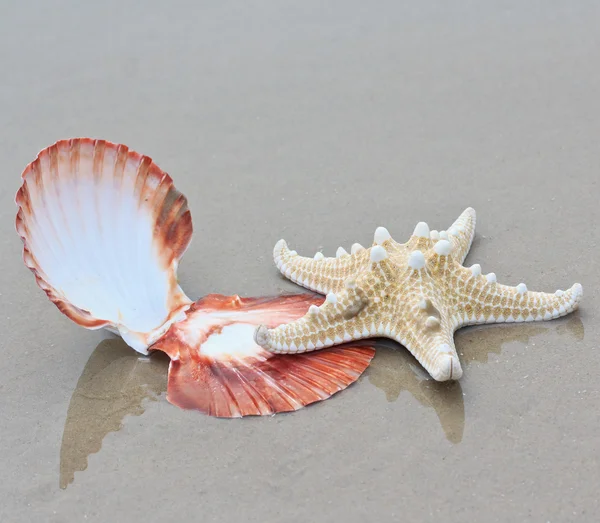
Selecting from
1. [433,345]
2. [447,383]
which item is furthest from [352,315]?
[447,383]

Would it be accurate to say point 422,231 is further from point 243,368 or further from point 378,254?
point 243,368

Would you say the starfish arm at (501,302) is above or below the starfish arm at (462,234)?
below

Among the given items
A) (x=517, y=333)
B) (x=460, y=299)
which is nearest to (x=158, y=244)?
(x=460, y=299)

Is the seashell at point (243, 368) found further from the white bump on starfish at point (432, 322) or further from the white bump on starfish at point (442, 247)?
the white bump on starfish at point (442, 247)

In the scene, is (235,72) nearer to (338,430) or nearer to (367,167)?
(367,167)

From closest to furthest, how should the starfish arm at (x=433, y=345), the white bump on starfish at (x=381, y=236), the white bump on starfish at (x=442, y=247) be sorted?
the starfish arm at (x=433, y=345) < the white bump on starfish at (x=442, y=247) < the white bump on starfish at (x=381, y=236)

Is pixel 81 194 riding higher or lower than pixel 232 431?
higher

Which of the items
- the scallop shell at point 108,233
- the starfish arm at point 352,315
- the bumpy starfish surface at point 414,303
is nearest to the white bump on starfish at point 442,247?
the bumpy starfish surface at point 414,303
